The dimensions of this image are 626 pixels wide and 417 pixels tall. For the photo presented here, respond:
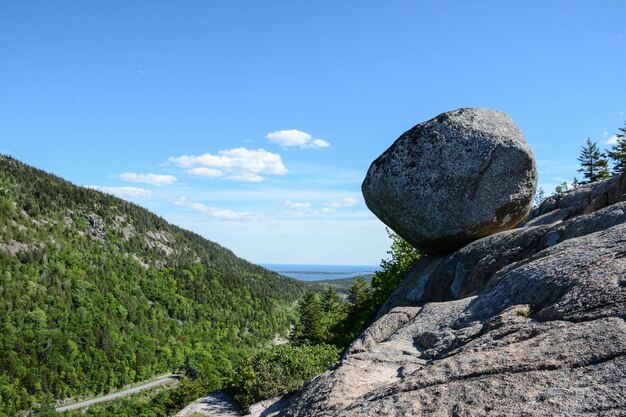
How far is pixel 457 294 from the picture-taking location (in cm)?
1302

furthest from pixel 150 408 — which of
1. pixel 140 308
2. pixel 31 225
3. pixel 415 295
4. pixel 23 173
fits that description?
pixel 23 173

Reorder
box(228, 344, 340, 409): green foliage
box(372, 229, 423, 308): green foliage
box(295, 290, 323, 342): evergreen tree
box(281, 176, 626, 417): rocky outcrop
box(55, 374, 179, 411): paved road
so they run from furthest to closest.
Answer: box(55, 374, 179, 411): paved road → box(295, 290, 323, 342): evergreen tree → box(372, 229, 423, 308): green foliage → box(228, 344, 340, 409): green foliage → box(281, 176, 626, 417): rocky outcrop

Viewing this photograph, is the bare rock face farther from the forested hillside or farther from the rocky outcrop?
the forested hillside

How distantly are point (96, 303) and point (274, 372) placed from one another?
145m

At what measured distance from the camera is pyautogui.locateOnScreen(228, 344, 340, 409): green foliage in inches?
599

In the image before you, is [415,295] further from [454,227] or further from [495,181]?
[495,181]

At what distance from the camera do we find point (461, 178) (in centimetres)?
1532

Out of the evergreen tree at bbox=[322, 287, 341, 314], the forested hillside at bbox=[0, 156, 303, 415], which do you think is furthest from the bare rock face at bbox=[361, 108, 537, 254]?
the forested hillside at bbox=[0, 156, 303, 415]

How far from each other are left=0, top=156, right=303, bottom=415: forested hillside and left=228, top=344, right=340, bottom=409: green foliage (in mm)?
103843

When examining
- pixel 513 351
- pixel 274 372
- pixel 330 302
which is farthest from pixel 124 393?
pixel 513 351

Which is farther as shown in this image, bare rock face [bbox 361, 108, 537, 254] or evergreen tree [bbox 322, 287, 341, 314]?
evergreen tree [bbox 322, 287, 341, 314]

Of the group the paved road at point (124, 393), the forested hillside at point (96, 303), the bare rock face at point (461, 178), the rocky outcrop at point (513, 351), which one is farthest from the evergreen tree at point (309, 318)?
the paved road at point (124, 393)

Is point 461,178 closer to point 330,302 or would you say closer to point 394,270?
point 394,270

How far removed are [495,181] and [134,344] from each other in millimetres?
143262
